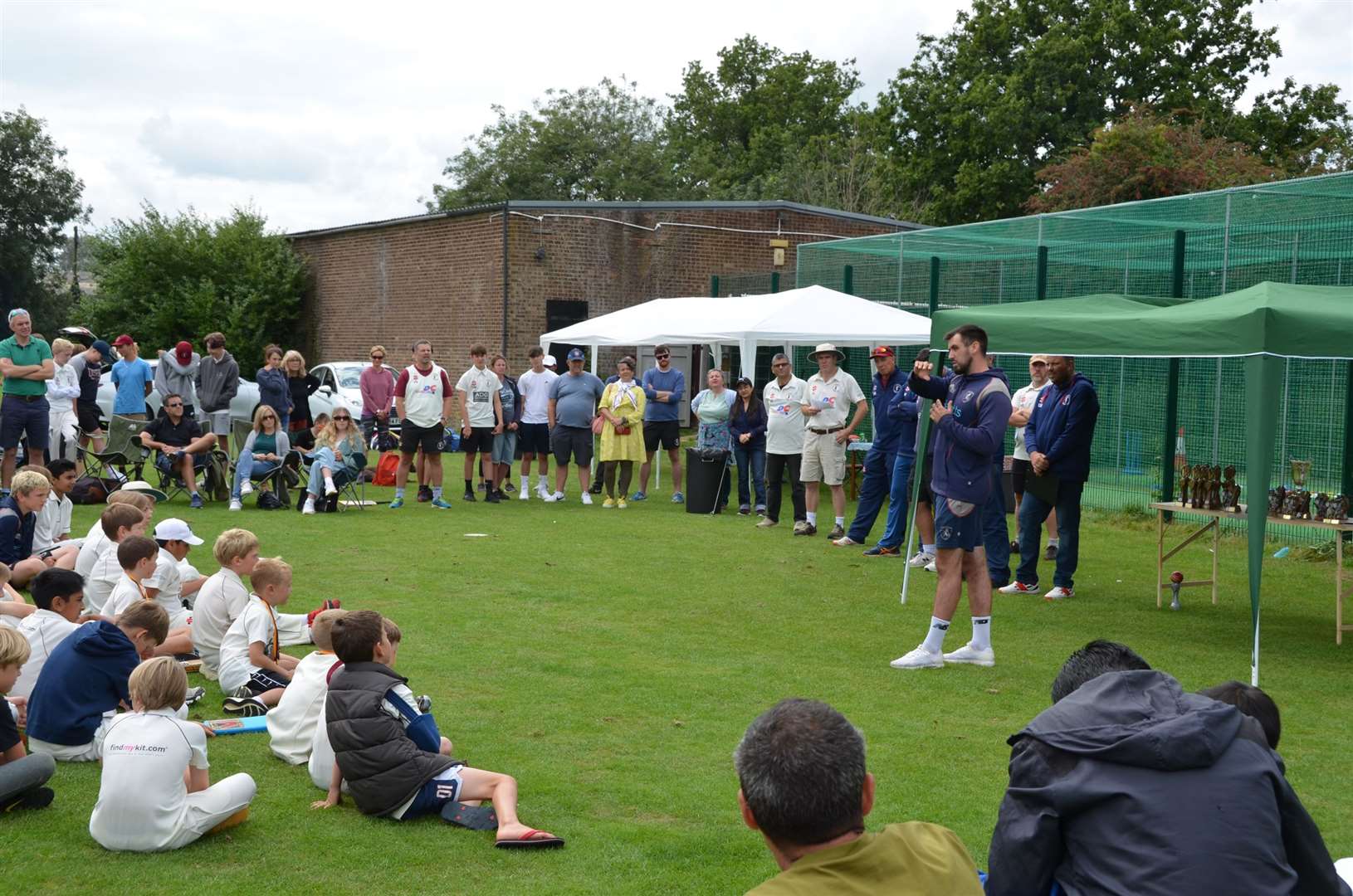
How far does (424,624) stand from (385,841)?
3.98 m

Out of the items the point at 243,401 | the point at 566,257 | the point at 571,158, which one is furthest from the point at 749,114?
the point at 243,401

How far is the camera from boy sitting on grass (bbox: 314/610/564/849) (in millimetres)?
5020

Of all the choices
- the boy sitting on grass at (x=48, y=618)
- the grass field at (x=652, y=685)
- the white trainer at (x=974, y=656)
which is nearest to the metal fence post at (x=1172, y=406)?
the grass field at (x=652, y=685)

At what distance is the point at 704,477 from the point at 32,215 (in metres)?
44.0

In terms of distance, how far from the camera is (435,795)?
5.10m

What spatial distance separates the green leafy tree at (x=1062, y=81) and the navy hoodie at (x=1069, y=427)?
33.2 meters

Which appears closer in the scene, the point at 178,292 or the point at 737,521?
the point at 737,521

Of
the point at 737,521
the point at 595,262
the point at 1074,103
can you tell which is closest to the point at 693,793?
the point at 737,521

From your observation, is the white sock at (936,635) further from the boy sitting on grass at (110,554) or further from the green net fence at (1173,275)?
the green net fence at (1173,275)

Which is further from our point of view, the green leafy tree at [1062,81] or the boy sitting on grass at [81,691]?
the green leafy tree at [1062,81]

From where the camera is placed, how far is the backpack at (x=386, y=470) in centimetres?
1822

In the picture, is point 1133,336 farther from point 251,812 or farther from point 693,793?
point 251,812

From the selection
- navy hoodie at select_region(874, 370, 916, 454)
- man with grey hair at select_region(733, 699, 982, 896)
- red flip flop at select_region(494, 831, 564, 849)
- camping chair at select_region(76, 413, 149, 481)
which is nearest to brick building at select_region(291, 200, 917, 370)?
camping chair at select_region(76, 413, 149, 481)

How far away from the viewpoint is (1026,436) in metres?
11.2
